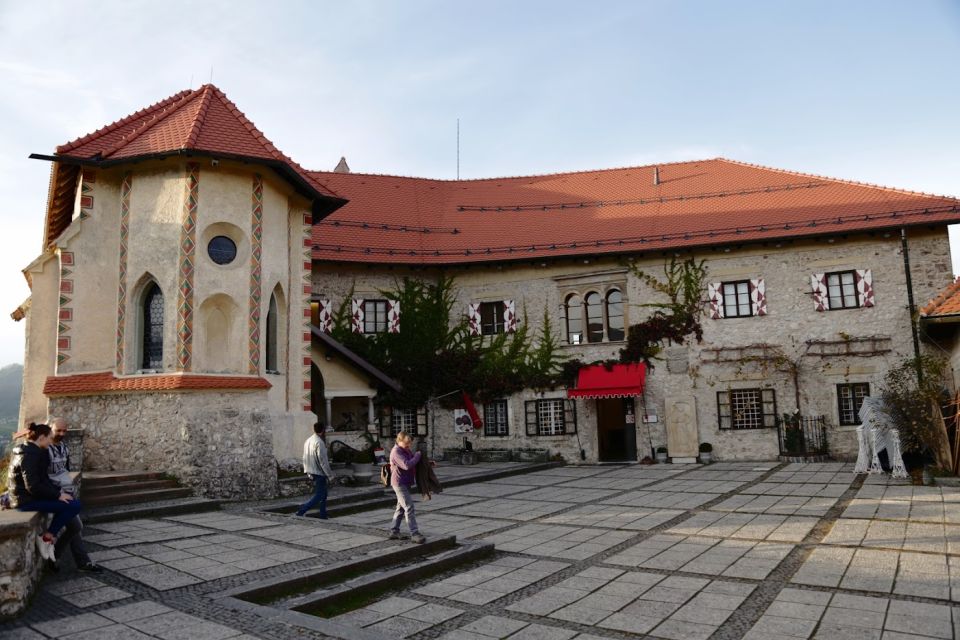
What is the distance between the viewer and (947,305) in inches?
644

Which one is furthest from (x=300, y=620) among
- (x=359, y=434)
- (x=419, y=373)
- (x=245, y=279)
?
(x=419, y=373)

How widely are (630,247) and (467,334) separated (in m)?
6.48

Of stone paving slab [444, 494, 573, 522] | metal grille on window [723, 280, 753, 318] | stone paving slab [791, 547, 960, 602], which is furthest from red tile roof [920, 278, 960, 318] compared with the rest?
stone paving slab [444, 494, 573, 522]

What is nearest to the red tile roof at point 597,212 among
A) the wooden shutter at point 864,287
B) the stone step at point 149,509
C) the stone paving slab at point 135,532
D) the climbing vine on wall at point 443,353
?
the wooden shutter at point 864,287

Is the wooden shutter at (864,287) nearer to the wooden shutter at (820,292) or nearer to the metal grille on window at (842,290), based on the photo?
the metal grille on window at (842,290)

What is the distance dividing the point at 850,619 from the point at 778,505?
6.77 metres

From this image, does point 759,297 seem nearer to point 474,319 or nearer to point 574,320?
point 574,320

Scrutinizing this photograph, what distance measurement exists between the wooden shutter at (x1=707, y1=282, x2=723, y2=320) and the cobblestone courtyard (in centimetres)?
909

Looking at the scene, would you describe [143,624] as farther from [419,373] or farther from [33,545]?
[419,373]

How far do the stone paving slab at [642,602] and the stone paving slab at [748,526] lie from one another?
2674mm

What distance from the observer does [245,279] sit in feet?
45.5

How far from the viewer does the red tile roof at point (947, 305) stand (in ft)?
52.0

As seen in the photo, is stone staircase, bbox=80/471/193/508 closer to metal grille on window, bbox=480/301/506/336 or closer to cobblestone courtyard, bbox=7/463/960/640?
cobblestone courtyard, bbox=7/463/960/640

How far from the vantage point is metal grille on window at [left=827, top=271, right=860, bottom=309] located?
2027cm
